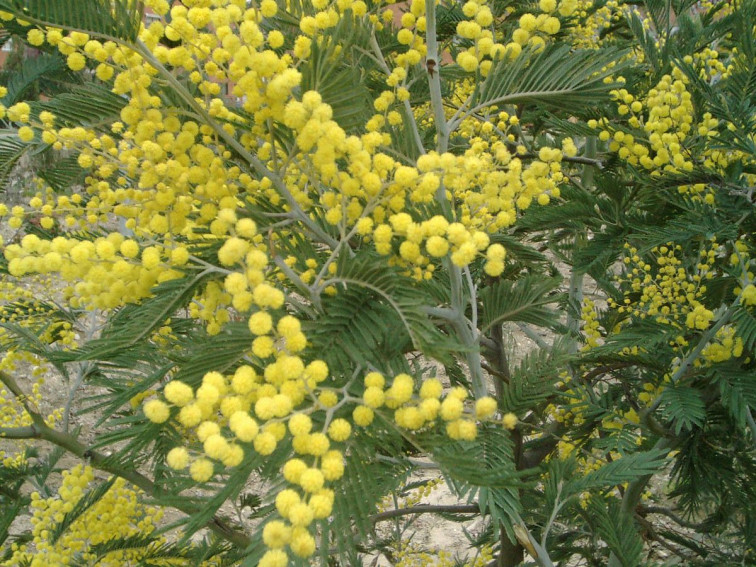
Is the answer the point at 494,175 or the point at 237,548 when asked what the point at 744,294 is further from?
the point at 237,548

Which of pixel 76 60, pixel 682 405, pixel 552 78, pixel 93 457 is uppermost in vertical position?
pixel 76 60

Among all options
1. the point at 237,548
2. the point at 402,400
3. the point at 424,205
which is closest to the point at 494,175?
the point at 424,205

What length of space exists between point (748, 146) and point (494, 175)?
759 mm

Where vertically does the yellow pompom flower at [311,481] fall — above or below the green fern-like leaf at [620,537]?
above

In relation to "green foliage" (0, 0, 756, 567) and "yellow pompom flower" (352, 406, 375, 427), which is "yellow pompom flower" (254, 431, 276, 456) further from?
"yellow pompom flower" (352, 406, 375, 427)

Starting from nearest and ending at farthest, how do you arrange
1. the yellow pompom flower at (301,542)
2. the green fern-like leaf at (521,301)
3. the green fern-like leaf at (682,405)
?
the yellow pompom flower at (301,542)
the green fern-like leaf at (521,301)
the green fern-like leaf at (682,405)

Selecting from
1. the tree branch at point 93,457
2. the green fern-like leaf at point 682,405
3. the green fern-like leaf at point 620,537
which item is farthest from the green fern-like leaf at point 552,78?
the tree branch at point 93,457

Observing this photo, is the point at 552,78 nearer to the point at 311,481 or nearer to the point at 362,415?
the point at 362,415

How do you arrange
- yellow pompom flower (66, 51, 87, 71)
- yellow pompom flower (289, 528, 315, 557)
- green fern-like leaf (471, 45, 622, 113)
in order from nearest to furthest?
1. yellow pompom flower (289, 528, 315, 557)
2. yellow pompom flower (66, 51, 87, 71)
3. green fern-like leaf (471, 45, 622, 113)

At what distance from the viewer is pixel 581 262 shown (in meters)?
2.46

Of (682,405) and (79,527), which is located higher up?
(682,405)

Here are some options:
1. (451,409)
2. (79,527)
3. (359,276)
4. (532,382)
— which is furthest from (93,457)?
(451,409)

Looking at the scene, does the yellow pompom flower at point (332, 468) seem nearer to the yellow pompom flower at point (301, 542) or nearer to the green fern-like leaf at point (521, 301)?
the yellow pompom flower at point (301, 542)

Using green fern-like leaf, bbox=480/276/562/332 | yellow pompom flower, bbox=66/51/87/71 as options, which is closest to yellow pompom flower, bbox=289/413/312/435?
yellow pompom flower, bbox=66/51/87/71
